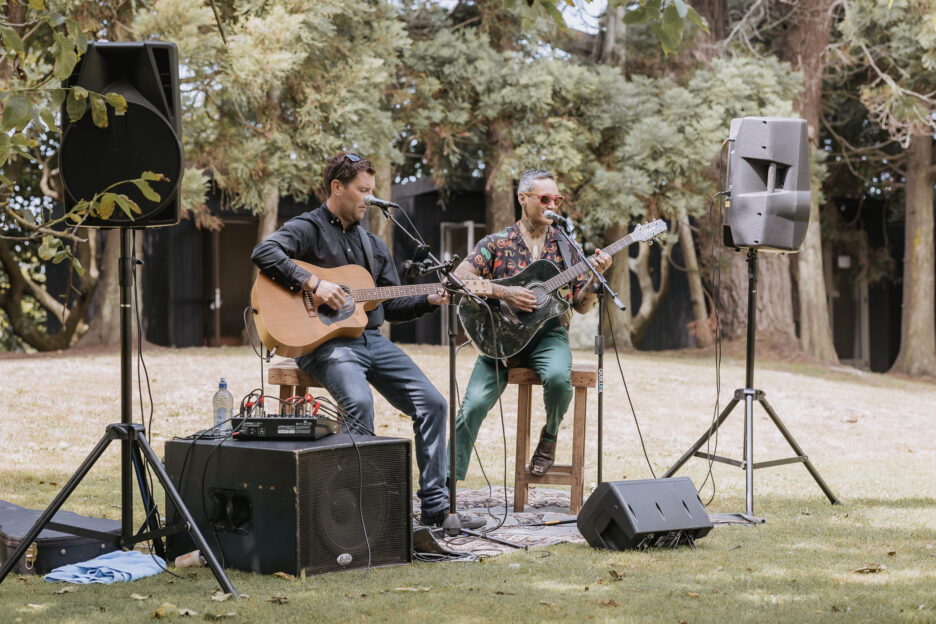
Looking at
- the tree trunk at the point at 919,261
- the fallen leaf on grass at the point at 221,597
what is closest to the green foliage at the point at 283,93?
the fallen leaf on grass at the point at 221,597

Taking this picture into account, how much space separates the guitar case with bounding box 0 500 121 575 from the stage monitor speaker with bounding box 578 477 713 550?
6.15 ft

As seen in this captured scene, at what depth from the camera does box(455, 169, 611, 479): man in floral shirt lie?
5.33m

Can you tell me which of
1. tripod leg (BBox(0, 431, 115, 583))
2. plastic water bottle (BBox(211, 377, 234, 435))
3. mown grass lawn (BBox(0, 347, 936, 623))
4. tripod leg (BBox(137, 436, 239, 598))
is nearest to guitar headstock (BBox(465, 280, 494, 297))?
plastic water bottle (BBox(211, 377, 234, 435))

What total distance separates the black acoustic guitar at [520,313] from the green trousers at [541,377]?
0.31ft

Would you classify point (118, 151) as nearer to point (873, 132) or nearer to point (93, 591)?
point (93, 591)

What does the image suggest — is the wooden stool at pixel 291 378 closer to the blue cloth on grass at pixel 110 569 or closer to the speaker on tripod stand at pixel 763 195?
the blue cloth on grass at pixel 110 569

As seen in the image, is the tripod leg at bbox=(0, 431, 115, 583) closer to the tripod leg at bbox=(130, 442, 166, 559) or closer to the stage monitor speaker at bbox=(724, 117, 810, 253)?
the tripod leg at bbox=(130, 442, 166, 559)

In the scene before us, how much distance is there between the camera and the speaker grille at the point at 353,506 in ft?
12.3

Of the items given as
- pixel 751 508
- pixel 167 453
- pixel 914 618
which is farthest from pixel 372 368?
pixel 914 618

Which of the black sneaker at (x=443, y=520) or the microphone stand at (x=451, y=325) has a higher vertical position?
the microphone stand at (x=451, y=325)

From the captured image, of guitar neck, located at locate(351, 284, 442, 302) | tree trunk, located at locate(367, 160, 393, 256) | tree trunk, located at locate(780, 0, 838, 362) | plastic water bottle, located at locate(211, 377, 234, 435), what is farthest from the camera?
tree trunk, located at locate(780, 0, 838, 362)

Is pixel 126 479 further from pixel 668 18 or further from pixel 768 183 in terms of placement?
pixel 768 183

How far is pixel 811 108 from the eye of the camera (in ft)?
51.9

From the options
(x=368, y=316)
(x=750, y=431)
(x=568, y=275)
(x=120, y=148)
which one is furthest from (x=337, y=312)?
(x=750, y=431)
